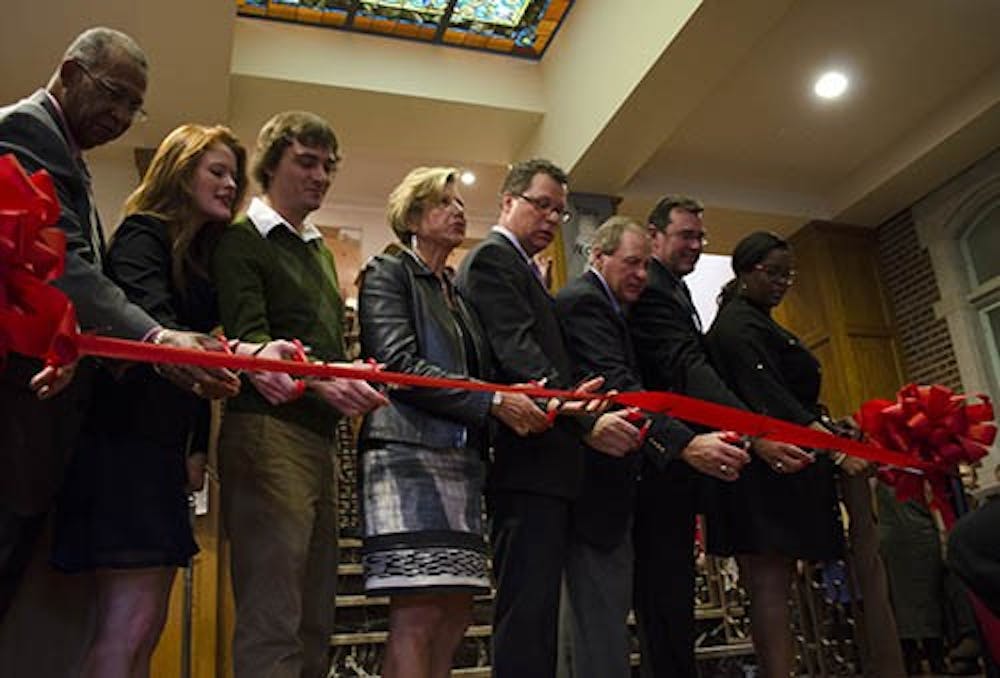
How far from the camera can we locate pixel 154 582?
1.57 metres

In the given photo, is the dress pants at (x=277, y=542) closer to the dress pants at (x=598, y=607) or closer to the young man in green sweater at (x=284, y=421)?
the young man in green sweater at (x=284, y=421)

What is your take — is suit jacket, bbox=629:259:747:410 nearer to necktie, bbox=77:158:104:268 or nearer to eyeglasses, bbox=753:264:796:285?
eyeglasses, bbox=753:264:796:285

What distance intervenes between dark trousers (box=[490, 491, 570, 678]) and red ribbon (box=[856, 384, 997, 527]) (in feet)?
4.27

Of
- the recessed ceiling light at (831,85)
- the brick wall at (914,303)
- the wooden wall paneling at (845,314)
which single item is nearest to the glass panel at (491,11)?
the recessed ceiling light at (831,85)

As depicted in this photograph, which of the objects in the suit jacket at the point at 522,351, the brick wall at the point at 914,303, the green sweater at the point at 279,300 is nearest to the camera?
the green sweater at the point at 279,300

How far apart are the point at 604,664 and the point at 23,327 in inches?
57.4

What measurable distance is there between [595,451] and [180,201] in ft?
3.73

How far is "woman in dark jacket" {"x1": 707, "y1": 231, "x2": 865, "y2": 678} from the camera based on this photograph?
8.66ft

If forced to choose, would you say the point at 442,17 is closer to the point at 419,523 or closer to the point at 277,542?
the point at 419,523

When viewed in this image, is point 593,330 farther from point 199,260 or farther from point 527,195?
point 199,260

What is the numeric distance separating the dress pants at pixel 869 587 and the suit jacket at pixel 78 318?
7.31 ft

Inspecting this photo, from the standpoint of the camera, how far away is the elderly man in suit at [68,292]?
4.83 ft

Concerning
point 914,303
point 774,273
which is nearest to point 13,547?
point 774,273

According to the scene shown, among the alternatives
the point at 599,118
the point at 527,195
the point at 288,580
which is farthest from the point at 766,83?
the point at 288,580
